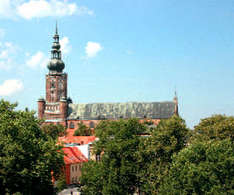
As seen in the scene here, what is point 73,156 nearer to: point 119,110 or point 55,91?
point 55,91

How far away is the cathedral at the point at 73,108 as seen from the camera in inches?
6521

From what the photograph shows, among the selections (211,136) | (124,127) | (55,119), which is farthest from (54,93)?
(124,127)

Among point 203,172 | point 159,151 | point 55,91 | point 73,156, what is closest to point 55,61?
point 55,91

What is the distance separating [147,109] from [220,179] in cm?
12895

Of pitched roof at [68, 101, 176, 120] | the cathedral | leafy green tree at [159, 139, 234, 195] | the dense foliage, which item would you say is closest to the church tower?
the cathedral

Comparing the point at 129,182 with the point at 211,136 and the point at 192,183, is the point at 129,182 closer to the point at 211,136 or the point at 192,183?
the point at 192,183

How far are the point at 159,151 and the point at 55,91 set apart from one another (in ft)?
391

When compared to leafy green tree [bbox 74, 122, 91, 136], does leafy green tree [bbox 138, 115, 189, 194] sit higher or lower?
lower

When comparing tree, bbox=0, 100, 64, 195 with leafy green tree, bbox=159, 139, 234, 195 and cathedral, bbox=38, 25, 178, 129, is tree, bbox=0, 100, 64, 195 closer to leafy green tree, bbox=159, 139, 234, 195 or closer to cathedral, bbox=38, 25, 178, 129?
leafy green tree, bbox=159, 139, 234, 195

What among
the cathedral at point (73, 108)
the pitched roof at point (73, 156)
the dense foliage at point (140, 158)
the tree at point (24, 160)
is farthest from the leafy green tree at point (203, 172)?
the cathedral at point (73, 108)

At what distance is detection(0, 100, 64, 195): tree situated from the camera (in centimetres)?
4097

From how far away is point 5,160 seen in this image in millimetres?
40562

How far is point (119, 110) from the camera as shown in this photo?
175 metres

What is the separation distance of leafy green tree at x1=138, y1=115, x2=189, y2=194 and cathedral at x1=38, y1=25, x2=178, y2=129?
4211 inches
